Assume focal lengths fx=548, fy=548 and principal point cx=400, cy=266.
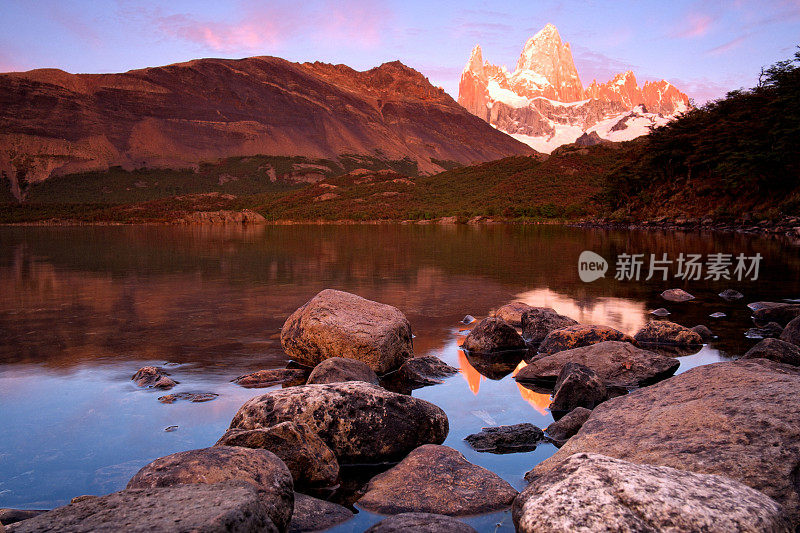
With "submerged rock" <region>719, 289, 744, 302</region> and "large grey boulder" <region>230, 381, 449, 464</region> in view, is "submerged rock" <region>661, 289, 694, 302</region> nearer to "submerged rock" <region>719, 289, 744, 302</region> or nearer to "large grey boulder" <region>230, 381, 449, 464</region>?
"submerged rock" <region>719, 289, 744, 302</region>

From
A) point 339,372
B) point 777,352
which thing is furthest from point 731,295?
point 339,372

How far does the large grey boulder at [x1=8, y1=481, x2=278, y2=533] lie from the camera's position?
12.9ft

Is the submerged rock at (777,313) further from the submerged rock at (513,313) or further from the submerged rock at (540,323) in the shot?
the submerged rock at (513,313)

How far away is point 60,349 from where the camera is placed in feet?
43.5

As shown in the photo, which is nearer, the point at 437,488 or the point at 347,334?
the point at 437,488

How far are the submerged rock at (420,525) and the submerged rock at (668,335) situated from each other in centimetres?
1006

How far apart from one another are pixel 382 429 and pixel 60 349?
9747mm

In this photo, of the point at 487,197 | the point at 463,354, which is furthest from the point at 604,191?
the point at 463,354

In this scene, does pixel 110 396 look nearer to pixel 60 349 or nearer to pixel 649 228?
pixel 60 349

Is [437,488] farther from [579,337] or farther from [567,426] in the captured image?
[579,337]

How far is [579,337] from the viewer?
40.9 feet

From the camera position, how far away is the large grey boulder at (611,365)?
1055cm

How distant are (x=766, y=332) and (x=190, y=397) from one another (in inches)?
554

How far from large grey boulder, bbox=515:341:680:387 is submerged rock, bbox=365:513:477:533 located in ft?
19.5
